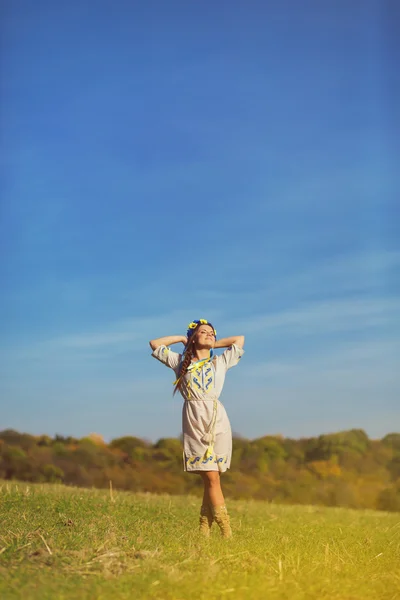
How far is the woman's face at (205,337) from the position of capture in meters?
7.07

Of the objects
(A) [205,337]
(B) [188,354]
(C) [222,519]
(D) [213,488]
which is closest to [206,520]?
(C) [222,519]

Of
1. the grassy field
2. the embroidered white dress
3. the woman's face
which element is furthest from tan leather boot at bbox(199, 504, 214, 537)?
the woman's face

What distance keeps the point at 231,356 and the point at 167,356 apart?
1.98ft

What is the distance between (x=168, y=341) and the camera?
7.20 m

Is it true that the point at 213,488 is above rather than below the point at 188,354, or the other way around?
below

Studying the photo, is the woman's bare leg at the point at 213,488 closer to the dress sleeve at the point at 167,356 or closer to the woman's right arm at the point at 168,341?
the dress sleeve at the point at 167,356

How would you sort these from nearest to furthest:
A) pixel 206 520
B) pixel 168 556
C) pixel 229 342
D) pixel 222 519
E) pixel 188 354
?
pixel 168 556 < pixel 222 519 < pixel 206 520 < pixel 188 354 < pixel 229 342

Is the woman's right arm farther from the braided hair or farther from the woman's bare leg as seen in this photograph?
the woman's bare leg

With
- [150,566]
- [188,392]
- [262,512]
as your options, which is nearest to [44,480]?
[262,512]

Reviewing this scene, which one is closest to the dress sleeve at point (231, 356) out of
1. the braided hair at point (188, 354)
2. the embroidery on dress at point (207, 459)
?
the braided hair at point (188, 354)

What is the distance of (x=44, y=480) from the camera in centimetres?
1212

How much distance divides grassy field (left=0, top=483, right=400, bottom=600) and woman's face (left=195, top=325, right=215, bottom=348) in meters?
1.67

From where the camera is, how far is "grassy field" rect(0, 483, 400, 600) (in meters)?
4.45

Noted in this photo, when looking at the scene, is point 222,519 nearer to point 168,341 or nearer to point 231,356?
point 231,356
